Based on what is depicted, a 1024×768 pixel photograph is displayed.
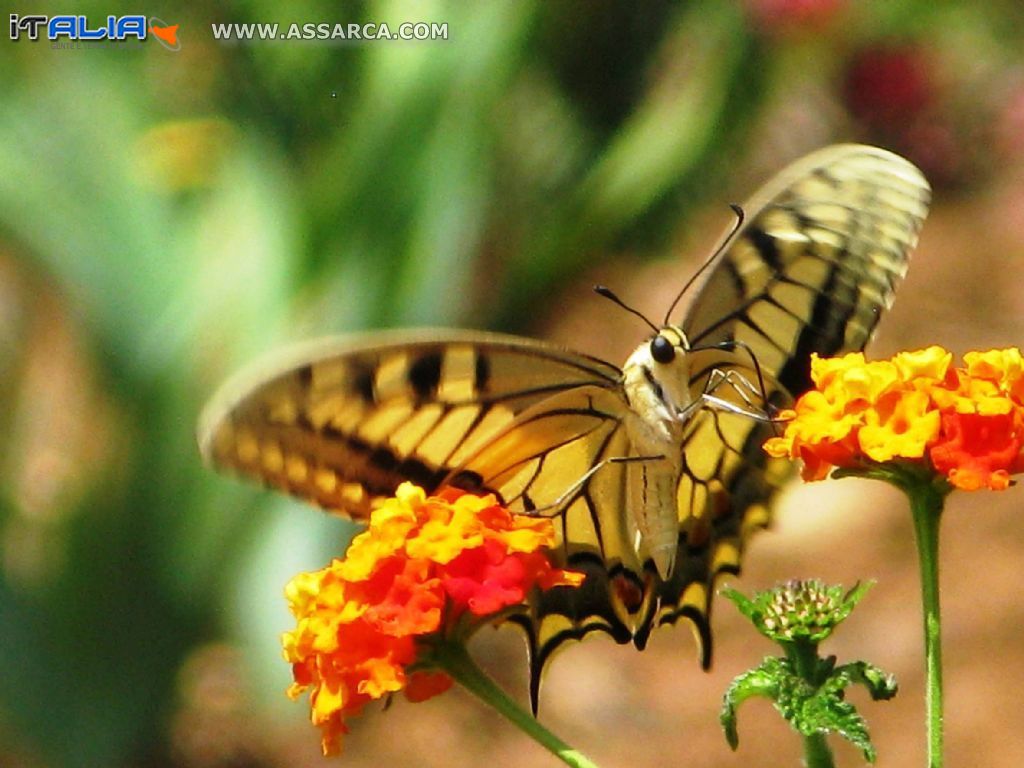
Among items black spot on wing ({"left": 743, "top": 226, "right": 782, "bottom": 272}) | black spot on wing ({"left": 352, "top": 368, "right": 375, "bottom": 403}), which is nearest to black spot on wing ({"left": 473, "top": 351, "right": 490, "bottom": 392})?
black spot on wing ({"left": 352, "top": 368, "right": 375, "bottom": 403})

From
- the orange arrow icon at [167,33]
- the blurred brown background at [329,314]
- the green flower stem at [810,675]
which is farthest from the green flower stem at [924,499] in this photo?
the orange arrow icon at [167,33]

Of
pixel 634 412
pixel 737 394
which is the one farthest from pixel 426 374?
pixel 737 394

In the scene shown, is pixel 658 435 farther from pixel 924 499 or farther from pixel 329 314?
pixel 329 314

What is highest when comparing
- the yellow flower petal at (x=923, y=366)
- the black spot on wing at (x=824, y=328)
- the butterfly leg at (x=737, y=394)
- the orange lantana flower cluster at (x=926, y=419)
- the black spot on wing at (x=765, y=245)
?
the black spot on wing at (x=765, y=245)

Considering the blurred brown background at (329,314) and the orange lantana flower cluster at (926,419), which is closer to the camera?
the orange lantana flower cluster at (926,419)

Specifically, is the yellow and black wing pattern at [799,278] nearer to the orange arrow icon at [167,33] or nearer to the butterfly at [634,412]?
the butterfly at [634,412]

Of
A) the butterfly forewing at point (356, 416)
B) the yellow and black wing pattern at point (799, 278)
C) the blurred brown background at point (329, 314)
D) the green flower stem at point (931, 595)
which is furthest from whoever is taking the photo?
the blurred brown background at point (329, 314)

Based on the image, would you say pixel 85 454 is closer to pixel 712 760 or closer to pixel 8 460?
pixel 8 460
